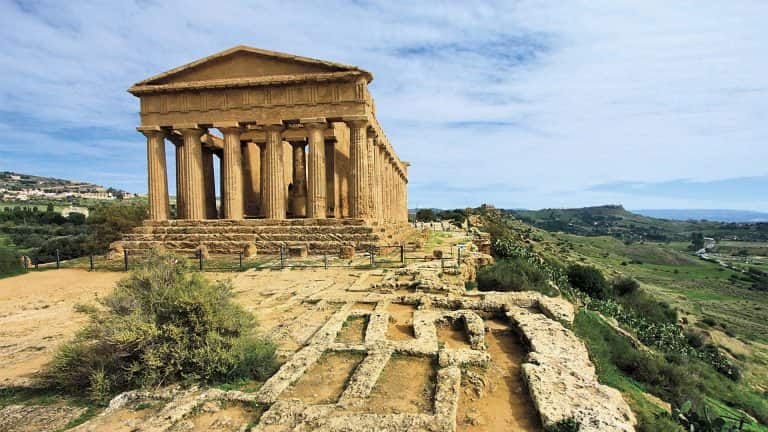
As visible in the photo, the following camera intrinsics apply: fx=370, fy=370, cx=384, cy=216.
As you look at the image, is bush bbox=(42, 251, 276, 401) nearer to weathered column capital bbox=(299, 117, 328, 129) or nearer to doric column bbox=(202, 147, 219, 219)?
weathered column capital bbox=(299, 117, 328, 129)

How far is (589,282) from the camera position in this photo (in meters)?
23.3

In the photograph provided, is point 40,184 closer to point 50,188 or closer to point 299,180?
point 50,188

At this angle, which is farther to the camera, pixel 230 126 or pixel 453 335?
pixel 230 126

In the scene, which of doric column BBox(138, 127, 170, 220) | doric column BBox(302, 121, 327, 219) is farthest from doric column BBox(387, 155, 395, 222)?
doric column BBox(138, 127, 170, 220)

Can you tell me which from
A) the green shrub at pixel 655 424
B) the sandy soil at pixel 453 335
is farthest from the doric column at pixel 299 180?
the green shrub at pixel 655 424

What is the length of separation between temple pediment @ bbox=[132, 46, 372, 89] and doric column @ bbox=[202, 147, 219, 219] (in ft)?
23.2

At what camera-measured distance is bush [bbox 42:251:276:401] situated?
4.36 m

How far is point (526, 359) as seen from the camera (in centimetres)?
514

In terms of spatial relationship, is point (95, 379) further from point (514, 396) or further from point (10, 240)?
point (10, 240)

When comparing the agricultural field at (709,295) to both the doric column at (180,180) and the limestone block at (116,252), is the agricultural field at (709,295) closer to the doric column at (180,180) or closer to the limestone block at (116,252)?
the limestone block at (116,252)

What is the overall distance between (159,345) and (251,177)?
2654 centimetres

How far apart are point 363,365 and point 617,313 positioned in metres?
18.9

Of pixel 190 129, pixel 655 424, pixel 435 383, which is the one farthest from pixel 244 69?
pixel 655 424

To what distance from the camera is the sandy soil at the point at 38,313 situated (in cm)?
561
